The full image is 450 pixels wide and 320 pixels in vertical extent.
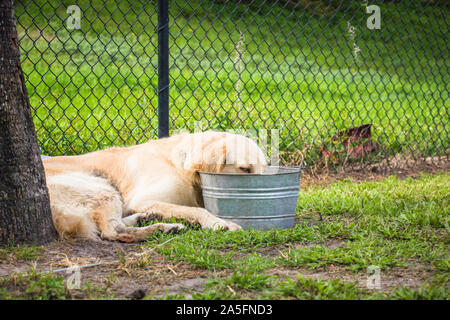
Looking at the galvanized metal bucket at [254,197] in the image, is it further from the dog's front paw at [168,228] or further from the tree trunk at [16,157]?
the tree trunk at [16,157]

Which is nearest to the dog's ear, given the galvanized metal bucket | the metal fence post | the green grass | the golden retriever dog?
the golden retriever dog

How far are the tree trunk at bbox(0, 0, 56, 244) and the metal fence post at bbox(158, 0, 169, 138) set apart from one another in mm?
2008

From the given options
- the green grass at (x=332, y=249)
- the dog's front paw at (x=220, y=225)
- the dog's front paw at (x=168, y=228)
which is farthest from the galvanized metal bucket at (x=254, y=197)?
the dog's front paw at (x=168, y=228)

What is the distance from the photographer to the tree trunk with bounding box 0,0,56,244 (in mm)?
2822

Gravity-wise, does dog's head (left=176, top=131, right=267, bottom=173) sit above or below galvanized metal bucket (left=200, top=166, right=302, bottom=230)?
above

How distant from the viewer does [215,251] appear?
9.64 ft

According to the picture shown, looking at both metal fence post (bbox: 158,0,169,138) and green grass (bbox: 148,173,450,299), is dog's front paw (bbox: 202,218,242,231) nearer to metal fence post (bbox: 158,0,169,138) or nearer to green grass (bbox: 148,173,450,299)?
green grass (bbox: 148,173,450,299)

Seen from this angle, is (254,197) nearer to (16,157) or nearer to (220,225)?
(220,225)

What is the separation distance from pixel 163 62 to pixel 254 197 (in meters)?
1.98

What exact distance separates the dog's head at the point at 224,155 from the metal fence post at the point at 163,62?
45.3 inches

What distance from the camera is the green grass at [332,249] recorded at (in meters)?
2.33

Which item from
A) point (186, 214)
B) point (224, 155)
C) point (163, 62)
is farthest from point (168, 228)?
point (163, 62)
